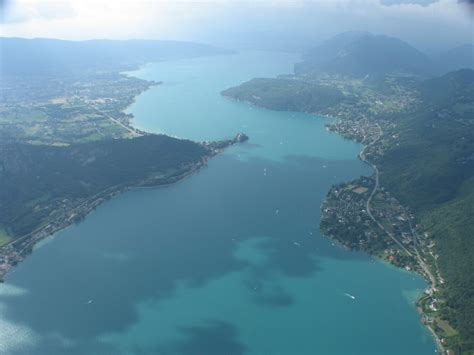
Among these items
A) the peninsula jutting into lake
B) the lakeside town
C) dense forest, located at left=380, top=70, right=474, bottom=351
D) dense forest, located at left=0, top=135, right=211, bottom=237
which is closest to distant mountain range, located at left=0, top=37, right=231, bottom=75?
the peninsula jutting into lake

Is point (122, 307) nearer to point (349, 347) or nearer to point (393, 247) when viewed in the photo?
point (349, 347)

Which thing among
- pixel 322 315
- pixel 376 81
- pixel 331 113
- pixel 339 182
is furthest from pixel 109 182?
pixel 376 81

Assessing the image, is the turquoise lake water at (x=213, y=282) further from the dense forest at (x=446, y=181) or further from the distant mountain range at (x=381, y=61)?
the distant mountain range at (x=381, y=61)

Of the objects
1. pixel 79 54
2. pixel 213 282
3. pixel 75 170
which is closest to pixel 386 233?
pixel 213 282

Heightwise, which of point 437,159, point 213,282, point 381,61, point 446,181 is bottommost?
point 213,282

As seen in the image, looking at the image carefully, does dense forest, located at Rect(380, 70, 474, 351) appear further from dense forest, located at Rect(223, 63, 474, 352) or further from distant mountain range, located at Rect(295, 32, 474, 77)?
distant mountain range, located at Rect(295, 32, 474, 77)

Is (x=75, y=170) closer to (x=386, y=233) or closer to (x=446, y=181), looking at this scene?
(x=386, y=233)
